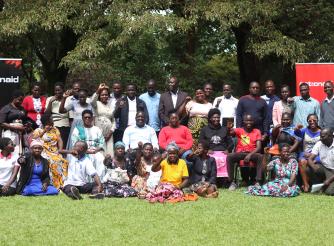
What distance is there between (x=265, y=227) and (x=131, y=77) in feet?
45.5

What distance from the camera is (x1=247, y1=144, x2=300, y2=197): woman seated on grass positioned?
10211 millimetres

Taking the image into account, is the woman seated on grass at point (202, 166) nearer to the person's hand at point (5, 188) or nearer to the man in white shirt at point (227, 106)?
the man in white shirt at point (227, 106)

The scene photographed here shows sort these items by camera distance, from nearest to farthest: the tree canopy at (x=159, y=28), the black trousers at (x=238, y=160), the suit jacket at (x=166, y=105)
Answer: the black trousers at (x=238, y=160)
the suit jacket at (x=166, y=105)
the tree canopy at (x=159, y=28)

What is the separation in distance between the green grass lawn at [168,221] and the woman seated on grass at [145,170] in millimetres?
711

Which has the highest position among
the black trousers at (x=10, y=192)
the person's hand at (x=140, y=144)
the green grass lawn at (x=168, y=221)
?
the person's hand at (x=140, y=144)

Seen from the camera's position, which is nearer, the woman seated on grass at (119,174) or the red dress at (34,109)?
the woman seated on grass at (119,174)

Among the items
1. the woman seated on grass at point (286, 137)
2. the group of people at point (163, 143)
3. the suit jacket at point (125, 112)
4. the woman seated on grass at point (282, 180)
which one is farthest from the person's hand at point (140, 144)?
the woman seated on grass at point (286, 137)

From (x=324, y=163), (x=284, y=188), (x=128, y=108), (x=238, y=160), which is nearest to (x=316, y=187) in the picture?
(x=324, y=163)

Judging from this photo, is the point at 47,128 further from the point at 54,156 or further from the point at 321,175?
the point at 321,175

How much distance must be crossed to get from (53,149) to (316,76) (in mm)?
5709

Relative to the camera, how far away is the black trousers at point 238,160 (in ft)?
36.9

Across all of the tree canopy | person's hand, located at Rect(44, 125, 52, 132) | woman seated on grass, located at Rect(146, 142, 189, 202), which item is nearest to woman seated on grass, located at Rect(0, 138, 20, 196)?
person's hand, located at Rect(44, 125, 52, 132)

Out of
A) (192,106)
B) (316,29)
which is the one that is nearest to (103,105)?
(192,106)

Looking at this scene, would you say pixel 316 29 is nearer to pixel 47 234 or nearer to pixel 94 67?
pixel 94 67
